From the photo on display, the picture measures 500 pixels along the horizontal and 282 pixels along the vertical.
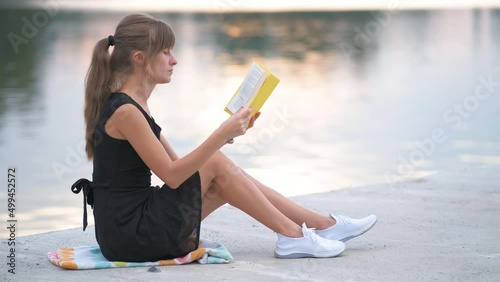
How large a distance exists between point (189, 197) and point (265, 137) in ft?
18.0

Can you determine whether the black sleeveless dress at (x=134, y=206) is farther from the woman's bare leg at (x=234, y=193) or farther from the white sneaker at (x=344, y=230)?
the white sneaker at (x=344, y=230)

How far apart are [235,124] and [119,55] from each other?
2.32ft

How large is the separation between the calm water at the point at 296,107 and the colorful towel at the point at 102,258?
6.12 feet

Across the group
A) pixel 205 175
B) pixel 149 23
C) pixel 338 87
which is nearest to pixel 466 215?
pixel 205 175

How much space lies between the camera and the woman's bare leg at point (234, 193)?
4.61 metres

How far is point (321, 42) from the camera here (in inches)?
848

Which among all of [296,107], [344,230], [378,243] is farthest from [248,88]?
[296,107]

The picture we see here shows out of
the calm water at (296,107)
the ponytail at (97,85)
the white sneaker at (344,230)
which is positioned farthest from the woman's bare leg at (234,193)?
the calm water at (296,107)

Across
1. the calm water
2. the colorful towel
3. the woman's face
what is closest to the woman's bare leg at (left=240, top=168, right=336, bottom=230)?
the colorful towel

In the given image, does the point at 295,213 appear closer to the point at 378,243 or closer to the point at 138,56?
the point at 378,243

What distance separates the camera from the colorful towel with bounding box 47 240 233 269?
4.59 metres

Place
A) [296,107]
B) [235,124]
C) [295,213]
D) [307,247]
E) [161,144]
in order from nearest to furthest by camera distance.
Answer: [235,124] < [161,144] < [307,247] < [295,213] < [296,107]

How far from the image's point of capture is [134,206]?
458 cm

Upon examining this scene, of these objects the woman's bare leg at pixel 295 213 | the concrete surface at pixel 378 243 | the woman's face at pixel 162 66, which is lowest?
the concrete surface at pixel 378 243
